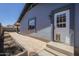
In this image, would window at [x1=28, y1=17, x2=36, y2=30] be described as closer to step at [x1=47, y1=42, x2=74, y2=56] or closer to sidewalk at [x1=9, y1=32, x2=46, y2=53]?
sidewalk at [x1=9, y1=32, x2=46, y2=53]

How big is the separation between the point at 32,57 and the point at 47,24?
1.61 ft

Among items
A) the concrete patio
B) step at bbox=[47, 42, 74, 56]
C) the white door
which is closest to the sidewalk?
the concrete patio

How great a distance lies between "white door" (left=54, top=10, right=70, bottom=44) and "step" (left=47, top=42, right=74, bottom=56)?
61 mm

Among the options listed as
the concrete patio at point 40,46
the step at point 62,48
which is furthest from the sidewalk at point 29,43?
the step at point 62,48

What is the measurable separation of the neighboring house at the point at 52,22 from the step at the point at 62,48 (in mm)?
50

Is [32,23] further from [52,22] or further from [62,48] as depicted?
[62,48]

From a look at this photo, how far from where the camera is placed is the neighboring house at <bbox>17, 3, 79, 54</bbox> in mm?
3005

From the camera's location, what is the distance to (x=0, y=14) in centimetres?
305

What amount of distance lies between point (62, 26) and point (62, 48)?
0.30 meters

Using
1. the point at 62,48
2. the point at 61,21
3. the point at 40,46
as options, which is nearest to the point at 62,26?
the point at 61,21

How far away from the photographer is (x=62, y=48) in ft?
9.96

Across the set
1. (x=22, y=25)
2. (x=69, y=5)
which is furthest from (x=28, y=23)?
(x=69, y=5)

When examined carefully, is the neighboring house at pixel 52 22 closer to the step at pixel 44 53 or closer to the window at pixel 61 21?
→ the window at pixel 61 21

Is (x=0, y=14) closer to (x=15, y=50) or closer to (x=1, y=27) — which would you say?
(x=1, y=27)
